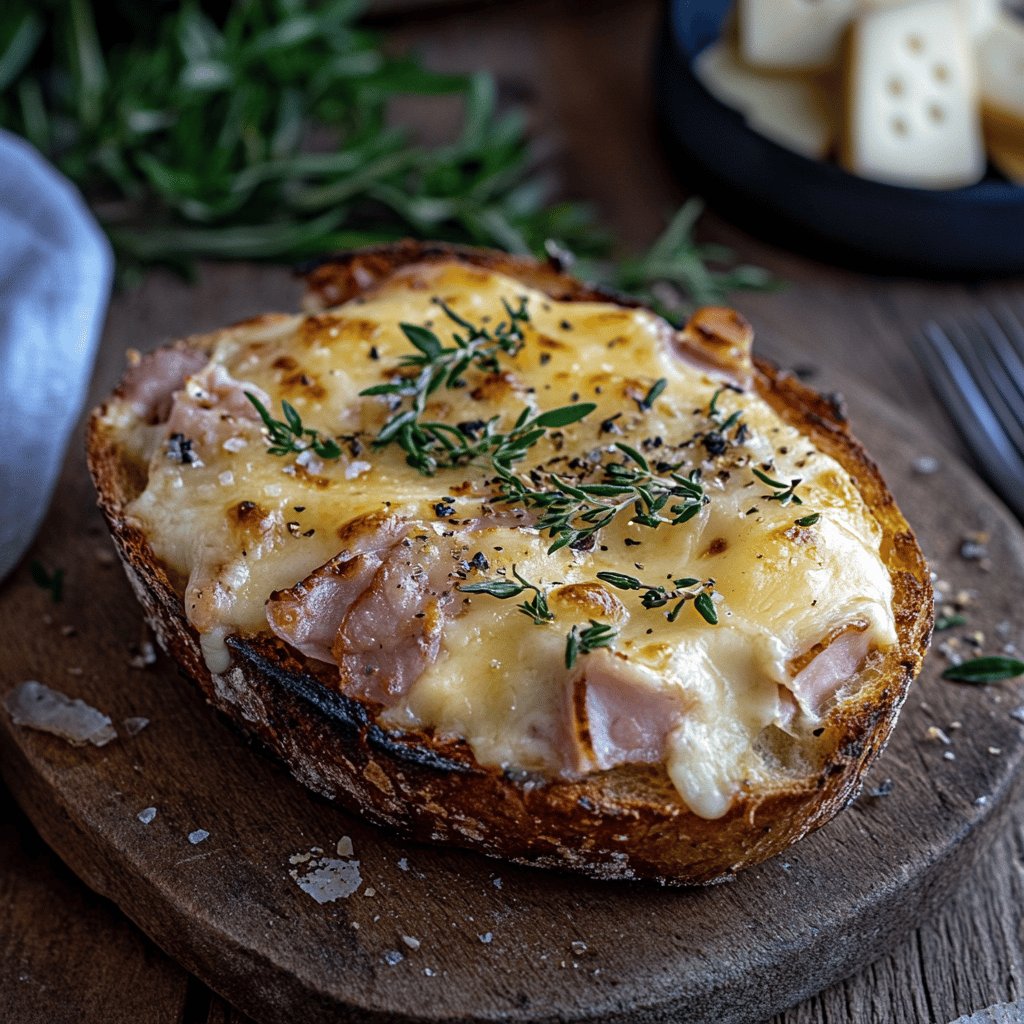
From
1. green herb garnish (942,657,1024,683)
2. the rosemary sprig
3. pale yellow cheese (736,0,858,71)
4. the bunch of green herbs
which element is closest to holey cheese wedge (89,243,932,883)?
the rosemary sprig

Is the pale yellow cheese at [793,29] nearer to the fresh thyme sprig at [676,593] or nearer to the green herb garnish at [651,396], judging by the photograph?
the green herb garnish at [651,396]

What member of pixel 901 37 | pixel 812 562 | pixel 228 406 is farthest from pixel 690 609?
pixel 901 37

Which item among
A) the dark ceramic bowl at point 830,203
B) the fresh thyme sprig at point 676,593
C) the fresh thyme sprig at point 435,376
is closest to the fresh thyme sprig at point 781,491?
the fresh thyme sprig at point 676,593

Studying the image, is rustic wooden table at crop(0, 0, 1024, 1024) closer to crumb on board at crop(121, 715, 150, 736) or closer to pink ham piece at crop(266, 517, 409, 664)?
crumb on board at crop(121, 715, 150, 736)

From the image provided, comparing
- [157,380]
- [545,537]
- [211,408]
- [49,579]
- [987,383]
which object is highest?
[545,537]

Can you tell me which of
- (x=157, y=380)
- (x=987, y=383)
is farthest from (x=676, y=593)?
(x=987, y=383)

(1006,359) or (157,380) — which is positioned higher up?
(157,380)

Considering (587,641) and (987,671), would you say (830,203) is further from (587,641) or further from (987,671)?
(587,641)
